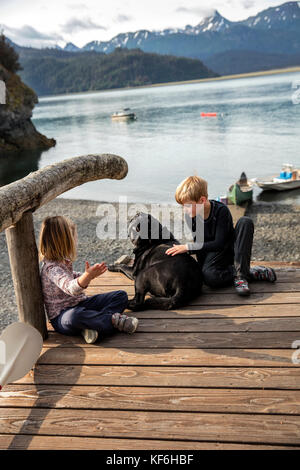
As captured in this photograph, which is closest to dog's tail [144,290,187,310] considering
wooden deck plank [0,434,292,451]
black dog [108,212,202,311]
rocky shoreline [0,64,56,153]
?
black dog [108,212,202,311]

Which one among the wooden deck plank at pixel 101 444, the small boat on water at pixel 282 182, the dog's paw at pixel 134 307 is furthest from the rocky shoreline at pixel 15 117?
the wooden deck plank at pixel 101 444

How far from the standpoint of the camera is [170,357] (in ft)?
10.5

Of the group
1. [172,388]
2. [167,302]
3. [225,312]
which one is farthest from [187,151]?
[172,388]

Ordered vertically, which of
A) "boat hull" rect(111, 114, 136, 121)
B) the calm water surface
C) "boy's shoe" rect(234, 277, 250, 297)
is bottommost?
the calm water surface

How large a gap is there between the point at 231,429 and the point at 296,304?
1787 millimetres

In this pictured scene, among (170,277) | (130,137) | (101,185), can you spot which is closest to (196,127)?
(130,137)

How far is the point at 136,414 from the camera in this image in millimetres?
2617

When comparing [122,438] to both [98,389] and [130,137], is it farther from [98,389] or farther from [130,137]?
[130,137]

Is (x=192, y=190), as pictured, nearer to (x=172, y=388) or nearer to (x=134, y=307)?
(x=134, y=307)

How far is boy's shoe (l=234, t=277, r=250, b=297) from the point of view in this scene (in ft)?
13.6

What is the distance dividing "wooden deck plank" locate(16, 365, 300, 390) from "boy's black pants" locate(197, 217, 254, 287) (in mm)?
1482

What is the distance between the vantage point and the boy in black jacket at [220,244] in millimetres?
4250

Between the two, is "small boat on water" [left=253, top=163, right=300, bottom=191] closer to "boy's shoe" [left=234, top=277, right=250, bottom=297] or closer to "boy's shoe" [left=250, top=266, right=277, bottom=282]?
"boy's shoe" [left=250, top=266, right=277, bottom=282]

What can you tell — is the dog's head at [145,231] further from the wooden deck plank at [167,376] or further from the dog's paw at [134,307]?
the wooden deck plank at [167,376]
